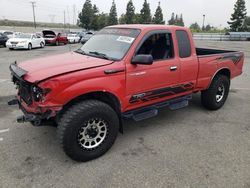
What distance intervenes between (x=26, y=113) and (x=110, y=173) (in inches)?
59.8

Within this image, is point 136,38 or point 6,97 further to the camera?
point 6,97

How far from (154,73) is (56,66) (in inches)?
63.7

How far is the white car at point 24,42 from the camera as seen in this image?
1994 cm

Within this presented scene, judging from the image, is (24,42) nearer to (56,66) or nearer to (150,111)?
(56,66)

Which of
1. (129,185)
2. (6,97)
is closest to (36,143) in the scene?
(129,185)

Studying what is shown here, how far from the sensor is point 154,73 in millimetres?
4109

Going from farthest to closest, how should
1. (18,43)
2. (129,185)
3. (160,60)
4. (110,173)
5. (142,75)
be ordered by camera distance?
(18,43) → (160,60) → (142,75) → (110,173) → (129,185)

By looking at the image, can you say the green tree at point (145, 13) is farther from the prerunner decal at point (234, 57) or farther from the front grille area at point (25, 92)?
the front grille area at point (25, 92)

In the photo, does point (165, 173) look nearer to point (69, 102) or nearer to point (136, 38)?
point (69, 102)

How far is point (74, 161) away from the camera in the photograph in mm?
3539

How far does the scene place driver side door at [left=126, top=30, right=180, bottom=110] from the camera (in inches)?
153

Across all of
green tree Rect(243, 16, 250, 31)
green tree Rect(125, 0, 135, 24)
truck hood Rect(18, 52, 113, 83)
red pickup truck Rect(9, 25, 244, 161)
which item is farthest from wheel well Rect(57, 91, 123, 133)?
green tree Rect(125, 0, 135, 24)

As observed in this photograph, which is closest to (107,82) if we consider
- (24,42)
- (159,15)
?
(24,42)

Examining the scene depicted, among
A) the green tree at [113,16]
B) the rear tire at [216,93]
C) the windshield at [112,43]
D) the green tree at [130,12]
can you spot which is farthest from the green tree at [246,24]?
the windshield at [112,43]
